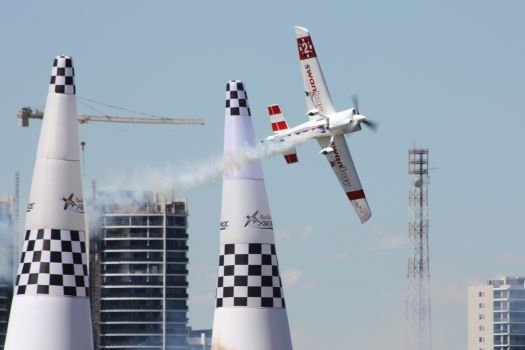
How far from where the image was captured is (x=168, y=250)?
184m

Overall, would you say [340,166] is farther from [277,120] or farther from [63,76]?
[63,76]

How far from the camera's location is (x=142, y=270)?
183m

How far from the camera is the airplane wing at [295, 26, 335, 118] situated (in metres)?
47.5

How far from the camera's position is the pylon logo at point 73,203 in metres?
35.3

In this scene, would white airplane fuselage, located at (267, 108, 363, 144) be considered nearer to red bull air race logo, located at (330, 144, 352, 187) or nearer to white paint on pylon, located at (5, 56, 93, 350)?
red bull air race logo, located at (330, 144, 352, 187)

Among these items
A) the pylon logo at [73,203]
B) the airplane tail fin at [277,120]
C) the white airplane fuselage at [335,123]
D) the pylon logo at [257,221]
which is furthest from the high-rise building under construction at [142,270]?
the pylon logo at [73,203]

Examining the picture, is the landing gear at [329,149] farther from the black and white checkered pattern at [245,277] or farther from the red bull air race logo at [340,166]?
the black and white checkered pattern at [245,277]

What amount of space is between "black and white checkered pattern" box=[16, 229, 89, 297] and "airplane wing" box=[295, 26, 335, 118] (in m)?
13.9

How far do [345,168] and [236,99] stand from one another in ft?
38.4

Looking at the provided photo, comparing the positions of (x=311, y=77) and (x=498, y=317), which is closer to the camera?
(x=311, y=77)

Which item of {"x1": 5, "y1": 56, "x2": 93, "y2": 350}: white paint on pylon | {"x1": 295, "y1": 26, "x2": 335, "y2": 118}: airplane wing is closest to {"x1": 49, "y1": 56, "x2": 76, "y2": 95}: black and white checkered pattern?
{"x1": 5, "y1": 56, "x2": 93, "y2": 350}: white paint on pylon

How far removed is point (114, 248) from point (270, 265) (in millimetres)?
149222

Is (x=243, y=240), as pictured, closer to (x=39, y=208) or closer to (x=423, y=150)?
(x=39, y=208)

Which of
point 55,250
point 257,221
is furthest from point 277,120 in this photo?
point 55,250
